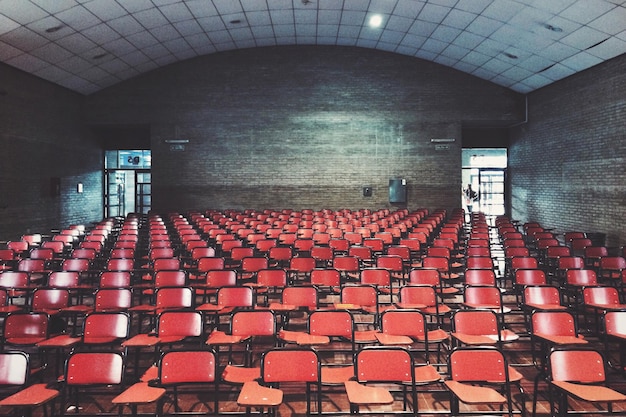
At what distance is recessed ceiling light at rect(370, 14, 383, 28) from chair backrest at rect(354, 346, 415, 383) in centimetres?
1327

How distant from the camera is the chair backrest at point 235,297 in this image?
586 centimetres

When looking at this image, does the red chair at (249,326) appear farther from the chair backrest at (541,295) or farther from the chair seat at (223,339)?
the chair backrest at (541,295)

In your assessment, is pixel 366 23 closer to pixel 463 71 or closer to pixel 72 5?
pixel 463 71

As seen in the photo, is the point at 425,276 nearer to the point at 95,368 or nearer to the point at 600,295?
the point at 600,295

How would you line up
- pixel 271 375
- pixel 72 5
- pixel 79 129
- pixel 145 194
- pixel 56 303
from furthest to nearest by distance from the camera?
pixel 145 194
pixel 79 129
pixel 72 5
pixel 56 303
pixel 271 375

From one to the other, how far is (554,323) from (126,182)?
19.0 metres

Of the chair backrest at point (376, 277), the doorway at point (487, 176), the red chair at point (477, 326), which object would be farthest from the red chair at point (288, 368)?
the doorway at point (487, 176)

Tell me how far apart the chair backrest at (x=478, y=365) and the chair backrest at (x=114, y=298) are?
398cm

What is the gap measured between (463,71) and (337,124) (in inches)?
208

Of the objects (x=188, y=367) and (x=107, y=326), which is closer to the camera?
(x=188, y=367)

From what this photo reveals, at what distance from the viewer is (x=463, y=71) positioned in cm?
1773

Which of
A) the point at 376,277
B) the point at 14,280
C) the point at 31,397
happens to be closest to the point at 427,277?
the point at 376,277

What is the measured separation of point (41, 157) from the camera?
49.6 ft

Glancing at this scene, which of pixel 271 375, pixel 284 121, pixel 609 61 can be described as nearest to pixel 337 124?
pixel 284 121
